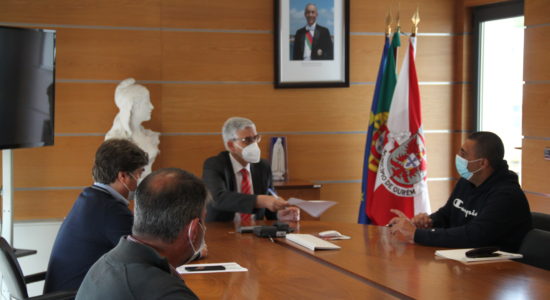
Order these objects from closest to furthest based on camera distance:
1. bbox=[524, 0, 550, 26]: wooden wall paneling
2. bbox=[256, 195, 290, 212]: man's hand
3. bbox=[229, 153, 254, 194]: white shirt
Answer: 1. bbox=[256, 195, 290, 212]: man's hand
2. bbox=[229, 153, 254, 194]: white shirt
3. bbox=[524, 0, 550, 26]: wooden wall paneling

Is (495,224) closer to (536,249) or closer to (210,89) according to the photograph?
(536,249)

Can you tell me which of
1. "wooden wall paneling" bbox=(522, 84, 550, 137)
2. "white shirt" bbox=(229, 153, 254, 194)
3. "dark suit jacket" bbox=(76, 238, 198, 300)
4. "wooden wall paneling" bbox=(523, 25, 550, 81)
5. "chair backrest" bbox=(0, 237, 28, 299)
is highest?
"wooden wall paneling" bbox=(523, 25, 550, 81)

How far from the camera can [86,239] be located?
10.2ft

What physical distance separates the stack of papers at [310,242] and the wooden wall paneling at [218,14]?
2.80 meters

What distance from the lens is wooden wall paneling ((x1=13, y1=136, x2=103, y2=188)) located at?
5754mm

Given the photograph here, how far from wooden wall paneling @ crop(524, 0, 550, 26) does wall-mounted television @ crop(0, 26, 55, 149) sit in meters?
3.68

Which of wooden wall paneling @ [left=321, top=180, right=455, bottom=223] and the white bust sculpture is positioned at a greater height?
the white bust sculpture

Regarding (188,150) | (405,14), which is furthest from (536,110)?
(188,150)

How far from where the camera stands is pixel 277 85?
623 centimetres

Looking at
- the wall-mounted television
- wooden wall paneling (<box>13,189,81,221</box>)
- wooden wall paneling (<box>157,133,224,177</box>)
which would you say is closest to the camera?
the wall-mounted television

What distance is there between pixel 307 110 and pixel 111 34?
1.86 metres

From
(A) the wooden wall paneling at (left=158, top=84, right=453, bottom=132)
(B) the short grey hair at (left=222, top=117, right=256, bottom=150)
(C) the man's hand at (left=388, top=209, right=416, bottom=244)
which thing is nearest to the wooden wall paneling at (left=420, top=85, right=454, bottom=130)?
(A) the wooden wall paneling at (left=158, top=84, right=453, bottom=132)

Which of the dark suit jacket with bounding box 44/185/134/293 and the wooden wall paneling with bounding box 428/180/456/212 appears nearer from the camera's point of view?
the dark suit jacket with bounding box 44/185/134/293

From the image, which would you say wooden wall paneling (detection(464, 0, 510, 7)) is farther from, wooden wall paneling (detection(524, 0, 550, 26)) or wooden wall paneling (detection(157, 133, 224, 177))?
wooden wall paneling (detection(157, 133, 224, 177))
